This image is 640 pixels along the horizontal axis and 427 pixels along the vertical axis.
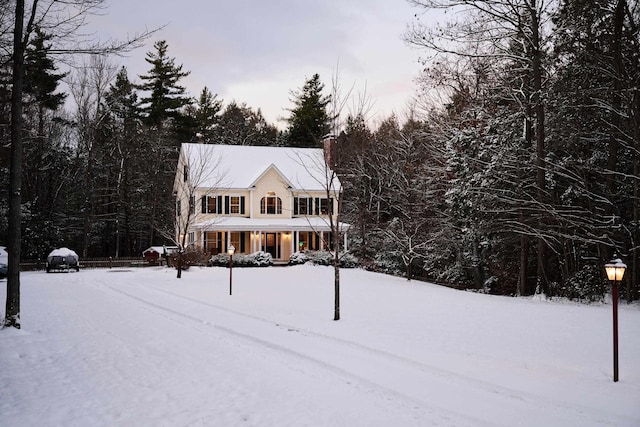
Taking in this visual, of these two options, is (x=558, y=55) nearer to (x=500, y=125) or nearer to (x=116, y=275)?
(x=500, y=125)

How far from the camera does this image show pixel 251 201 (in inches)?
1449

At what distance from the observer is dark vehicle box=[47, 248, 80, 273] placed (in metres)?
31.5

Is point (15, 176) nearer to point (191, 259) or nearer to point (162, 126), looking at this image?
point (191, 259)

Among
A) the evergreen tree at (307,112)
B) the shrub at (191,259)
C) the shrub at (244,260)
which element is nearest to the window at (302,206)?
the shrub at (244,260)

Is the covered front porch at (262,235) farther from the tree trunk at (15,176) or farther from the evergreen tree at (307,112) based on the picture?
the tree trunk at (15,176)

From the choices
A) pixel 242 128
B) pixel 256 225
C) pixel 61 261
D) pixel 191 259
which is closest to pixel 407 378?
pixel 191 259

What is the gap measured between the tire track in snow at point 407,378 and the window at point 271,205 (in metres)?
24.9

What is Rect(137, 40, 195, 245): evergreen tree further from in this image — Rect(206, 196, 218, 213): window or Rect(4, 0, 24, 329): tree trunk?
Rect(4, 0, 24, 329): tree trunk

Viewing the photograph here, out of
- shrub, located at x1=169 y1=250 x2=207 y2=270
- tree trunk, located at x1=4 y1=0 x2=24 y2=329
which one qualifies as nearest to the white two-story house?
shrub, located at x1=169 y1=250 x2=207 y2=270

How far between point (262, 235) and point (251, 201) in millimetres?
2661

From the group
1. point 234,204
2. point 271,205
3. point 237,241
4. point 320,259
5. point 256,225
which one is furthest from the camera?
point 237,241

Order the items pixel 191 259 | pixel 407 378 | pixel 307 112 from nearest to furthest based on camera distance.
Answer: pixel 407 378
pixel 191 259
pixel 307 112

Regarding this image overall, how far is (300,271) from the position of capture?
28953 mm

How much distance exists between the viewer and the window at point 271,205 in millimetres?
37312
